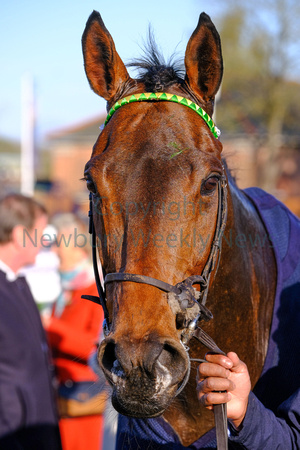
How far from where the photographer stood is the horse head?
6.07 feet

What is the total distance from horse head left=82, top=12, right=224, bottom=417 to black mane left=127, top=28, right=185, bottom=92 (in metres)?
0.01

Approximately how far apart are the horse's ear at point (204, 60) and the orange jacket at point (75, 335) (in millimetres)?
2961

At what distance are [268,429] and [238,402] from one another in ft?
0.59

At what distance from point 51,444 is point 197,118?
8.63ft

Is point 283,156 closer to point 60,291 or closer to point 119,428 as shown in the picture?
point 60,291

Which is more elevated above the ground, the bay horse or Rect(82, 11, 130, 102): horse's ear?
Rect(82, 11, 130, 102): horse's ear

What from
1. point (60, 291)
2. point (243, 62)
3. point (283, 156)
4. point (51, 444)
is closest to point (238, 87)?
point (243, 62)

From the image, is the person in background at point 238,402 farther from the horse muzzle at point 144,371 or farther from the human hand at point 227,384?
the horse muzzle at point 144,371

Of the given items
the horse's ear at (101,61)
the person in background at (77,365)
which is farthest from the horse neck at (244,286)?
the person in background at (77,365)

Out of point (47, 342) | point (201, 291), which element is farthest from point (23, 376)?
point (201, 291)

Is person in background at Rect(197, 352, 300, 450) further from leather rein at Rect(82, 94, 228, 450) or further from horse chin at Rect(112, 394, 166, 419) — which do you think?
horse chin at Rect(112, 394, 166, 419)

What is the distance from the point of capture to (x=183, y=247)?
6.93 ft

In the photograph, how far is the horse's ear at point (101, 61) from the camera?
2.57 m

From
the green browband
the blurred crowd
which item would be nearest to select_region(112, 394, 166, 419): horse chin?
the blurred crowd
